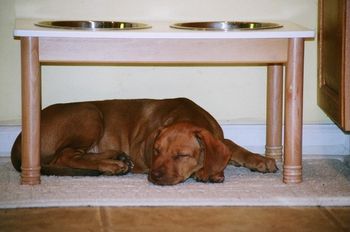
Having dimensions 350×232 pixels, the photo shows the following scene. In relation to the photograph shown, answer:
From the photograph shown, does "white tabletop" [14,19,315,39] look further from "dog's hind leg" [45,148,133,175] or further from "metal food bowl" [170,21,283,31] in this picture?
"dog's hind leg" [45,148,133,175]

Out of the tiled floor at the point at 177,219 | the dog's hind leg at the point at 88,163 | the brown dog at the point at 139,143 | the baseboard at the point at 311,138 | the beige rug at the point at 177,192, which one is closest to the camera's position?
the tiled floor at the point at 177,219

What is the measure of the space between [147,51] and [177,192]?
64cm

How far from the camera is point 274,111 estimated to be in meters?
3.82

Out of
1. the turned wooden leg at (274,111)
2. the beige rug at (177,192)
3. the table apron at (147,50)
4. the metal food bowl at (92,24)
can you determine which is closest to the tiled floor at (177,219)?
the beige rug at (177,192)

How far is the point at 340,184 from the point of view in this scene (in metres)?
3.37

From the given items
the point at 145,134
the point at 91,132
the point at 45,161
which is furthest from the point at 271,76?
the point at 45,161

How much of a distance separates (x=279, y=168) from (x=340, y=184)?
407 millimetres

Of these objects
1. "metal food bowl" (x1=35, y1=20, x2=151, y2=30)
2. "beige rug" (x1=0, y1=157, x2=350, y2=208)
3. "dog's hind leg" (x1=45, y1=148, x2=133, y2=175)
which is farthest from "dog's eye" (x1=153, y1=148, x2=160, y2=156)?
"metal food bowl" (x1=35, y1=20, x2=151, y2=30)

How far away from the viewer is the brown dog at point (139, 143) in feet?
10.8

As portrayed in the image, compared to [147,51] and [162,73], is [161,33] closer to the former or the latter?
[147,51]

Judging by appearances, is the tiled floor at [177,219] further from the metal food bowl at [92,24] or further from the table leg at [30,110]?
the metal food bowl at [92,24]

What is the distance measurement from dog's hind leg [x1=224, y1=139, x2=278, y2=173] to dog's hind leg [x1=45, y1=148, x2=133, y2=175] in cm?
53

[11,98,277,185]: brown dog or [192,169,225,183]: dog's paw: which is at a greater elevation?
[11,98,277,185]: brown dog

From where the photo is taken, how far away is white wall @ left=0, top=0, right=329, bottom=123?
3861 millimetres
